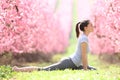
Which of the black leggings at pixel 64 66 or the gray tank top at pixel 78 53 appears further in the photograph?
the black leggings at pixel 64 66

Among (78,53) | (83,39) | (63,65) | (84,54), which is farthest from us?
(63,65)

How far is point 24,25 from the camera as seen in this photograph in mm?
23656

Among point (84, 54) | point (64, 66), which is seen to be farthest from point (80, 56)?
point (64, 66)

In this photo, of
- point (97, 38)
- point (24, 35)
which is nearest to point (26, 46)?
point (24, 35)

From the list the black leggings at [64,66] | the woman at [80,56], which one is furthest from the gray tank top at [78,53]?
the black leggings at [64,66]

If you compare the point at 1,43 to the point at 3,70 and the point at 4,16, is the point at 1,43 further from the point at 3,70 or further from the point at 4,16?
the point at 3,70

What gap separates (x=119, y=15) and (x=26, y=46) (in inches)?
369

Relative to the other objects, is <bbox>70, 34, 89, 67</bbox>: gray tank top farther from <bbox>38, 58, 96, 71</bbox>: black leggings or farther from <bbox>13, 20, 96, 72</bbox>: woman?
<bbox>38, 58, 96, 71</bbox>: black leggings

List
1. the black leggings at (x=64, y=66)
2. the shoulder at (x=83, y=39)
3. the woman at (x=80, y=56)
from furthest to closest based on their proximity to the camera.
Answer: the black leggings at (x=64, y=66) → the shoulder at (x=83, y=39) → the woman at (x=80, y=56)

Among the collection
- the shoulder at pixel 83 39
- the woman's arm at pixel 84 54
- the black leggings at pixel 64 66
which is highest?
the shoulder at pixel 83 39

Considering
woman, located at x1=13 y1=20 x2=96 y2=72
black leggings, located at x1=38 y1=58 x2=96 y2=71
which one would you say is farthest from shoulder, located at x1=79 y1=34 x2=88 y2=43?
black leggings, located at x1=38 y1=58 x2=96 y2=71

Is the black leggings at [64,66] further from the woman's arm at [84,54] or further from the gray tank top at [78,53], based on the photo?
the woman's arm at [84,54]

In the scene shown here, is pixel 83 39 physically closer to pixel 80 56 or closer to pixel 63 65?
pixel 80 56

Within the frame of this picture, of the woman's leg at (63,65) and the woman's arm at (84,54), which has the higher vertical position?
the woman's arm at (84,54)
